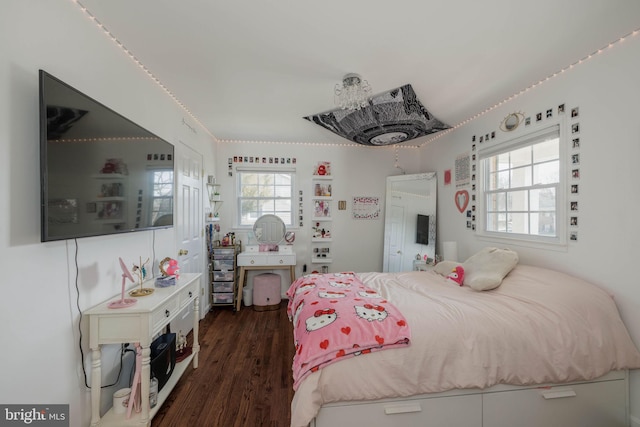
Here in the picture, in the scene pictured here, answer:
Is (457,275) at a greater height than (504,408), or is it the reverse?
(457,275)

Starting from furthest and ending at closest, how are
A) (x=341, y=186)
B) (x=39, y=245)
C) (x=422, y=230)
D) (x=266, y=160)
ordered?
(x=341, y=186) → (x=266, y=160) → (x=422, y=230) → (x=39, y=245)

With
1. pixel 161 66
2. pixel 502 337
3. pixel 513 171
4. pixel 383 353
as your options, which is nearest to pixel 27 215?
pixel 161 66

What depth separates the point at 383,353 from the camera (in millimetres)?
1399

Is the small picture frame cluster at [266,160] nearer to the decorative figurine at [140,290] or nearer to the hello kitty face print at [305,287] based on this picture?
the hello kitty face print at [305,287]

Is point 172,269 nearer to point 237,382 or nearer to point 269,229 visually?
point 237,382

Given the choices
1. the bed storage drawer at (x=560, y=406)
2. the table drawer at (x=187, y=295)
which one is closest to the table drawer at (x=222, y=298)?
the table drawer at (x=187, y=295)

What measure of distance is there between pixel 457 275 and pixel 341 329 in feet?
4.83

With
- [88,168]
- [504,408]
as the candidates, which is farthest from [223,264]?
[504,408]

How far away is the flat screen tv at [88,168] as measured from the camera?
1.14 meters

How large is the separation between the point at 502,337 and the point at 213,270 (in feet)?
10.8

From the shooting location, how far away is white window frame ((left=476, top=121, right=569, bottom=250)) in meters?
2.06

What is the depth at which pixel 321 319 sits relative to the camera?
1.58 meters

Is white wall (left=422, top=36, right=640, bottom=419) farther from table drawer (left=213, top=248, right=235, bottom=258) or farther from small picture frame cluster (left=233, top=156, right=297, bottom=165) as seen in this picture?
table drawer (left=213, top=248, right=235, bottom=258)

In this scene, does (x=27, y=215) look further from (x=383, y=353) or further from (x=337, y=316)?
(x=383, y=353)
